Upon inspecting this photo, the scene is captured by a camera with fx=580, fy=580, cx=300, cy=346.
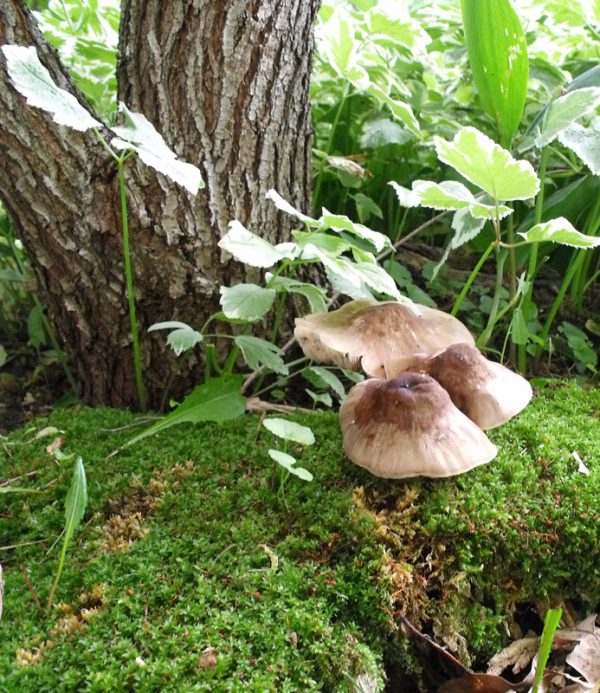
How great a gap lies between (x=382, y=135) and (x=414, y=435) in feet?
4.20

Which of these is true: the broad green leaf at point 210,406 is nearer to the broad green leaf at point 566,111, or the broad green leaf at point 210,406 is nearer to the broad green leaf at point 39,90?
the broad green leaf at point 39,90

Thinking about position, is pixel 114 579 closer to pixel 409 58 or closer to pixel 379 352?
pixel 379 352

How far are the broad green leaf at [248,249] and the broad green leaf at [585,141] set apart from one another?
93 cm

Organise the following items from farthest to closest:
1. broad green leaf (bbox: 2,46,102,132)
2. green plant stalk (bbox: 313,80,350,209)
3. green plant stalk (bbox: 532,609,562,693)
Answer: green plant stalk (bbox: 313,80,350,209)
broad green leaf (bbox: 2,46,102,132)
green plant stalk (bbox: 532,609,562,693)

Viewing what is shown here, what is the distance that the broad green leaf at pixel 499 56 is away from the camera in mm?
1750

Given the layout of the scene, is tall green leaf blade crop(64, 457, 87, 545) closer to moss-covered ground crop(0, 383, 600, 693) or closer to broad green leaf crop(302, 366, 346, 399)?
moss-covered ground crop(0, 383, 600, 693)

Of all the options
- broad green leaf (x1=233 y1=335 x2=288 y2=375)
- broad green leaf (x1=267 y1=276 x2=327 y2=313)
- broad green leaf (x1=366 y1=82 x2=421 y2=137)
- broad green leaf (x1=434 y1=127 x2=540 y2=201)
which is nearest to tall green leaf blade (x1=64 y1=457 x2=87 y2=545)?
broad green leaf (x1=233 y1=335 x2=288 y2=375)

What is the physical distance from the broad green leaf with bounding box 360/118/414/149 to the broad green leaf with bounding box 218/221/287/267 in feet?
2.90

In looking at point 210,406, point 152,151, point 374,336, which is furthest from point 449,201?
point 210,406

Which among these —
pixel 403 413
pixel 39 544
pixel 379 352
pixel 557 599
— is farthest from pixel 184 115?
pixel 557 599

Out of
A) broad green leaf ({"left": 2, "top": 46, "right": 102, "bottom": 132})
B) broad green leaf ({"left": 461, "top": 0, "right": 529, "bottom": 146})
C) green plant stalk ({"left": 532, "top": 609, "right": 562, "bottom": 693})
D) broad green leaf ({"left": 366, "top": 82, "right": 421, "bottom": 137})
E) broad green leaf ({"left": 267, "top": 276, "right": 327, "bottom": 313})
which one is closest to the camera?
green plant stalk ({"left": 532, "top": 609, "right": 562, "bottom": 693})

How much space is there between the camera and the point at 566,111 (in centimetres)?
163

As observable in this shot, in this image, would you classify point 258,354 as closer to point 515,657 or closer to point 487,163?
point 487,163

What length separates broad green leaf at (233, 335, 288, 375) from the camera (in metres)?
1.62
